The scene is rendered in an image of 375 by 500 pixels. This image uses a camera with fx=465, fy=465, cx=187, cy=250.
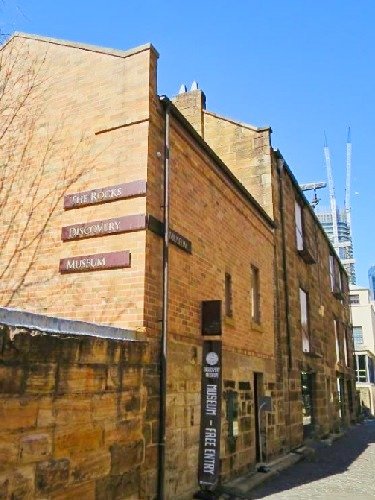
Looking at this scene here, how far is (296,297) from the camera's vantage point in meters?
15.3

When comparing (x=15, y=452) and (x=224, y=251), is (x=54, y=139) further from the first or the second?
(x=15, y=452)

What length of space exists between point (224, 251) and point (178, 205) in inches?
88.9

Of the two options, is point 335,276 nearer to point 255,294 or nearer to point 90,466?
point 255,294

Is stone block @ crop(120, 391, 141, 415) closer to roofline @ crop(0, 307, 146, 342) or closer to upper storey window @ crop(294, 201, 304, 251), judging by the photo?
roofline @ crop(0, 307, 146, 342)

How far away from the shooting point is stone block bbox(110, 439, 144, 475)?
210 inches

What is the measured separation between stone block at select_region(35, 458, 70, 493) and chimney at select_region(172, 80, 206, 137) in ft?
38.9

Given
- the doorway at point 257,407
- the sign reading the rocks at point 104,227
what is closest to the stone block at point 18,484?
the sign reading the rocks at point 104,227

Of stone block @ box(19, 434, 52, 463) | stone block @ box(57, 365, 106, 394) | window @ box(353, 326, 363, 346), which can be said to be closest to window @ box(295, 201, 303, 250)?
stone block @ box(57, 365, 106, 394)

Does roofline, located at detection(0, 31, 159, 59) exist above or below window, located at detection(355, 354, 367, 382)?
above

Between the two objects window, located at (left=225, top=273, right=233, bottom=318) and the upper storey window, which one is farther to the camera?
the upper storey window

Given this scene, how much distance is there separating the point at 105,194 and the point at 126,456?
3684 millimetres

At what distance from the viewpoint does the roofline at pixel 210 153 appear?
770 centimetres

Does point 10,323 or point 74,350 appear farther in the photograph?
point 74,350

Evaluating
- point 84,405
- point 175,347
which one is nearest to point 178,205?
point 175,347
